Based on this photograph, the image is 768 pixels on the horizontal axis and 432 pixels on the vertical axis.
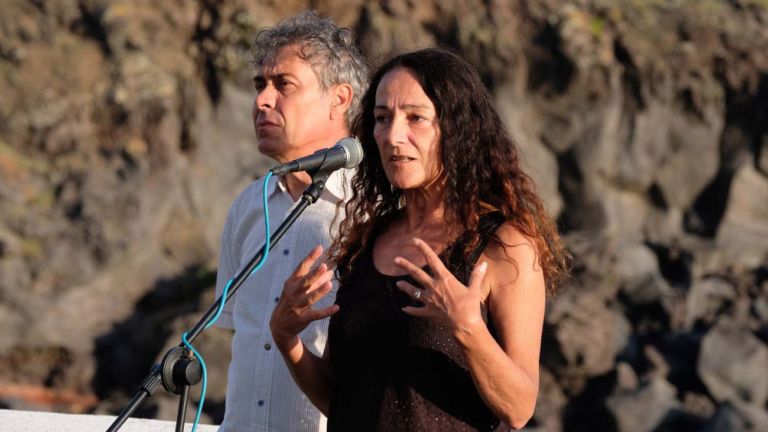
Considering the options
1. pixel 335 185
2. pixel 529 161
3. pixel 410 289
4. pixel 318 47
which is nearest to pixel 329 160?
pixel 410 289

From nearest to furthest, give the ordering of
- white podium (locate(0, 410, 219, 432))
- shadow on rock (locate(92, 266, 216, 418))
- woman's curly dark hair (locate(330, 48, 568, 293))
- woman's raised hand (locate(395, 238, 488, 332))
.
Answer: woman's raised hand (locate(395, 238, 488, 332)) → woman's curly dark hair (locate(330, 48, 568, 293)) → white podium (locate(0, 410, 219, 432)) → shadow on rock (locate(92, 266, 216, 418))

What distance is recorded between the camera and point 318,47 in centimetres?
395

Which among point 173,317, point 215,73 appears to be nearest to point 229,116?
point 215,73

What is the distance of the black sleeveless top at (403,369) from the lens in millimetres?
2646

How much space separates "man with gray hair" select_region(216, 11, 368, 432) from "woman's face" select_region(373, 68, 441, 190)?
0.68m

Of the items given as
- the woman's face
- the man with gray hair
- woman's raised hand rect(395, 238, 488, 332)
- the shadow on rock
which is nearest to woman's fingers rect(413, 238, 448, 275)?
woman's raised hand rect(395, 238, 488, 332)

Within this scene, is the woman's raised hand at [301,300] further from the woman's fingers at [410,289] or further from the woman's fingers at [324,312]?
the woman's fingers at [410,289]

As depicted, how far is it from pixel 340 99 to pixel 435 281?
1684 millimetres

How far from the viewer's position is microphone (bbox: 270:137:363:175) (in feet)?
9.48

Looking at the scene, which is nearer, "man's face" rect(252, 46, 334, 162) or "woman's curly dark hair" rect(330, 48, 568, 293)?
"woman's curly dark hair" rect(330, 48, 568, 293)

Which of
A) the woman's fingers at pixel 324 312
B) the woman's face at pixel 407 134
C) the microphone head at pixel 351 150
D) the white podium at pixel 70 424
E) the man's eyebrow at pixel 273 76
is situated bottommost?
the white podium at pixel 70 424

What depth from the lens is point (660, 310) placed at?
16.1 m

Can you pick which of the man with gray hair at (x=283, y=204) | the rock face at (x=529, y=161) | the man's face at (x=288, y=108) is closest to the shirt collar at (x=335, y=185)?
the man with gray hair at (x=283, y=204)

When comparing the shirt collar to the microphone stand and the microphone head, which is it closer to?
the microphone head
